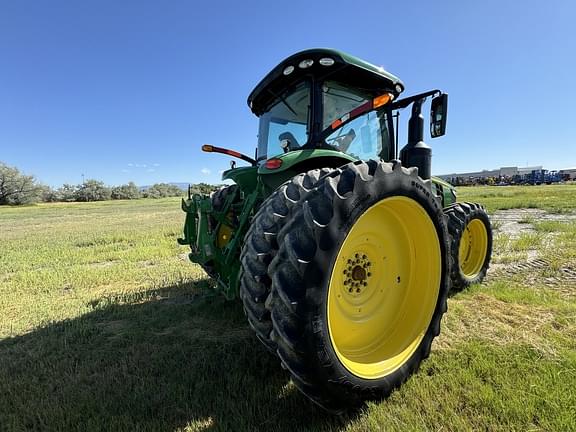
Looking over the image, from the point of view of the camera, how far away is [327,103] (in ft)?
9.98

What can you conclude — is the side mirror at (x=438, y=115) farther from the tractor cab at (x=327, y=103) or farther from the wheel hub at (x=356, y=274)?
the wheel hub at (x=356, y=274)

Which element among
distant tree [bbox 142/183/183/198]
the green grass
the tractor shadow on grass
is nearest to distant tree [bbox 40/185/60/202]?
distant tree [bbox 142/183/183/198]

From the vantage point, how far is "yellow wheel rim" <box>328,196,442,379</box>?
2.32 meters

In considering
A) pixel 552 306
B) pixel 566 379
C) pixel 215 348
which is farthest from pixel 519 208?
pixel 215 348

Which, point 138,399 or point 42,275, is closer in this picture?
point 138,399

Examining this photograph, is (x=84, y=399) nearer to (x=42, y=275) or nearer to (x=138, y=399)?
(x=138, y=399)

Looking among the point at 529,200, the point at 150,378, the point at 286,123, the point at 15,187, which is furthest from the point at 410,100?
the point at 15,187

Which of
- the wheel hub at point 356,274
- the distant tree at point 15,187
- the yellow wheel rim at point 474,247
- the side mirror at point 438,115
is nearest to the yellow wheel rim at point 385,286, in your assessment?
the wheel hub at point 356,274

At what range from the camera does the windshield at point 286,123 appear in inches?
124

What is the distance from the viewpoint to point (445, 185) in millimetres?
4977

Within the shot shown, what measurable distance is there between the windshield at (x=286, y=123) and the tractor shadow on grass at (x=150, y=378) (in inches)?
73.3

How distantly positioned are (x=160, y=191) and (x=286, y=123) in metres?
71.1

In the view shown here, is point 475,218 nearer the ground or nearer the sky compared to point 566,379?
nearer the sky

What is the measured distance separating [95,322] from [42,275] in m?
2.88
